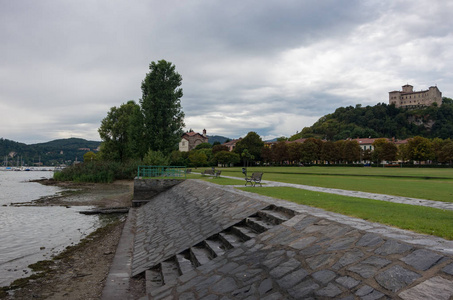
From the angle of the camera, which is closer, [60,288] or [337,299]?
[337,299]

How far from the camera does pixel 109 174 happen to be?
47.0 m

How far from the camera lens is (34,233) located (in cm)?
1423

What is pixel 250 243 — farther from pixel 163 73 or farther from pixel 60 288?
pixel 163 73

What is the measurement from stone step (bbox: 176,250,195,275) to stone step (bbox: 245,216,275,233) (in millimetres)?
1688

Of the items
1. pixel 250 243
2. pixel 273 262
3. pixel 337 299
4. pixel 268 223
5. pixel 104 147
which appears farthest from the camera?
pixel 104 147

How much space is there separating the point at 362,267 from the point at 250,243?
2.72 m

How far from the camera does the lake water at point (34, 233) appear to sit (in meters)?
9.89

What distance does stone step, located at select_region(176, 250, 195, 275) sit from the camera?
713 cm

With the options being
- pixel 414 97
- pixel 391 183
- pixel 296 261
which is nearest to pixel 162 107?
pixel 391 183

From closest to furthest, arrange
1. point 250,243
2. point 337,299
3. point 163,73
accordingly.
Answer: point 337,299 → point 250,243 → point 163,73

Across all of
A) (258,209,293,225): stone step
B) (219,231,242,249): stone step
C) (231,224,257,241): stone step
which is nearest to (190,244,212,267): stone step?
(219,231,242,249): stone step

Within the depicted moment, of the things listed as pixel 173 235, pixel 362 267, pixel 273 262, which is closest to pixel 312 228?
pixel 273 262

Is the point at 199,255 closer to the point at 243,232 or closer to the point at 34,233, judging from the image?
the point at 243,232

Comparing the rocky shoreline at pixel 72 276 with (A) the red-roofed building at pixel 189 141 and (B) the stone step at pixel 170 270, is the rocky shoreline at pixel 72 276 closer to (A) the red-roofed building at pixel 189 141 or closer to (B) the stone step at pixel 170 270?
(B) the stone step at pixel 170 270
